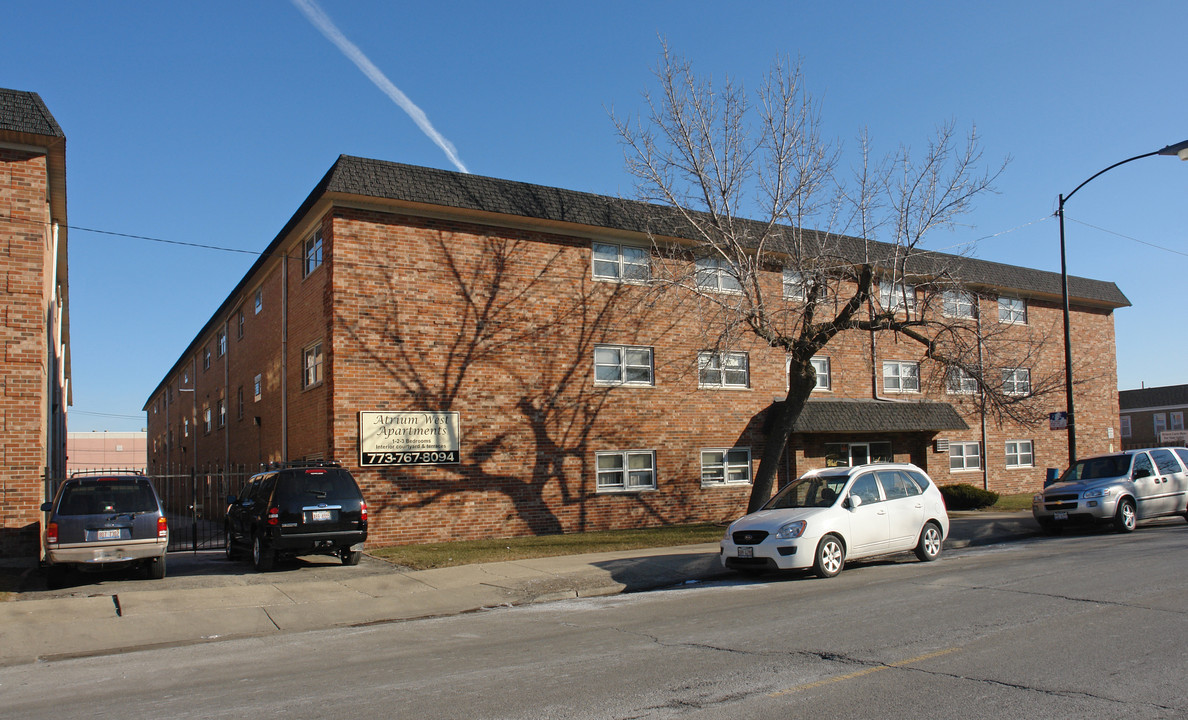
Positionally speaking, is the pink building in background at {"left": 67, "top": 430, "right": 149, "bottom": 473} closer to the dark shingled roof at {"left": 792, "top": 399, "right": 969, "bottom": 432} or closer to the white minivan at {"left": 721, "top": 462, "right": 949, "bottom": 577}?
the dark shingled roof at {"left": 792, "top": 399, "right": 969, "bottom": 432}

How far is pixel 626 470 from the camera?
2120cm

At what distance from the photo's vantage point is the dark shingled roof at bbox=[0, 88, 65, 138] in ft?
45.9

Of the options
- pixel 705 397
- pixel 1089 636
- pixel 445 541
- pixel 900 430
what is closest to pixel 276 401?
pixel 445 541

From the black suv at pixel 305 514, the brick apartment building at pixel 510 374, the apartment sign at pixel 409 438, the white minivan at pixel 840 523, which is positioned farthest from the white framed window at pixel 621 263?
the white minivan at pixel 840 523

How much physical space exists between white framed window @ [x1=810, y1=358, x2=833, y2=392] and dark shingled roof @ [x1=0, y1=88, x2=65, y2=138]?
752 inches

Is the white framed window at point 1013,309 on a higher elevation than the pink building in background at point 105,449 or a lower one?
higher

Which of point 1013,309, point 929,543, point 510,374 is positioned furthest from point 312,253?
point 1013,309

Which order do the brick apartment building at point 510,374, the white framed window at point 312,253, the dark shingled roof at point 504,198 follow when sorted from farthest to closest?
1. the white framed window at point 312,253
2. the brick apartment building at point 510,374
3. the dark shingled roof at point 504,198

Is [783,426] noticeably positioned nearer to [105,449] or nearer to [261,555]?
[261,555]

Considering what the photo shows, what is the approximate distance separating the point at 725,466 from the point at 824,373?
4609 millimetres

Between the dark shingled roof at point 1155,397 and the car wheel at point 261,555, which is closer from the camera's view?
the car wheel at point 261,555

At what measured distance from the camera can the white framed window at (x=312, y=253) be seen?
63.0 ft

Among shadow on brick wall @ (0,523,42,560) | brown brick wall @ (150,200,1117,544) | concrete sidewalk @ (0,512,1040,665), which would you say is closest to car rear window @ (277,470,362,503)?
concrete sidewalk @ (0,512,1040,665)

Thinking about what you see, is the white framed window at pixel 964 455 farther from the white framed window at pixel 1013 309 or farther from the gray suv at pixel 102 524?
the gray suv at pixel 102 524
